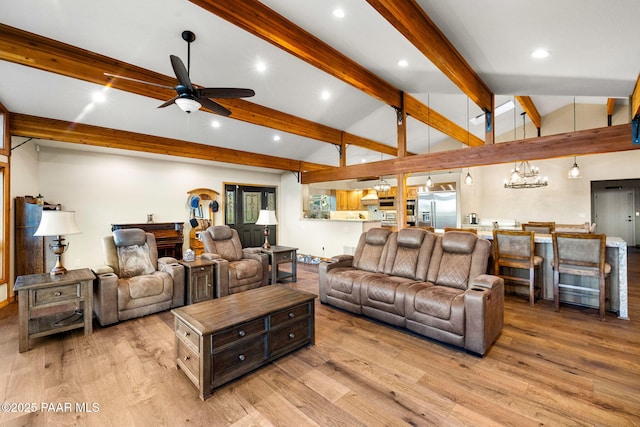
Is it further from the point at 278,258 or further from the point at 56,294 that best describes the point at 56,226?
the point at 278,258

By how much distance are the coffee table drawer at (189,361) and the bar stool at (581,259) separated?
421 cm

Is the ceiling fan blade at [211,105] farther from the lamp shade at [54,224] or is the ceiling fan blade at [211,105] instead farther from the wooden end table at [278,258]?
the wooden end table at [278,258]

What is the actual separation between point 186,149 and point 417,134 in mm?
5715

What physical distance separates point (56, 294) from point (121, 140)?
3.16m

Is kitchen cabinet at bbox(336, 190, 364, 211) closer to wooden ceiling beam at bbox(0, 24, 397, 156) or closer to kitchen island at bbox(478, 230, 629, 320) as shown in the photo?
wooden ceiling beam at bbox(0, 24, 397, 156)

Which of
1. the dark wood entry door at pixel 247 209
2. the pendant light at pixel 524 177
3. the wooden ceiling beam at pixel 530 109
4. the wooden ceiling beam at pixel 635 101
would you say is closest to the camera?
the wooden ceiling beam at pixel 635 101

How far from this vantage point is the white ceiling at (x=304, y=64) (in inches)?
100

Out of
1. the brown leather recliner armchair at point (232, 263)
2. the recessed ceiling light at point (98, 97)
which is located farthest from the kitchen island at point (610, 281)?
the recessed ceiling light at point (98, 97)

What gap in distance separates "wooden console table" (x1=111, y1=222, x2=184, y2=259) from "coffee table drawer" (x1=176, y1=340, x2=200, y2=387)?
13.8 feet

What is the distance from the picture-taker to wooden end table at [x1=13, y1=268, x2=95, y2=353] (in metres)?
2.65

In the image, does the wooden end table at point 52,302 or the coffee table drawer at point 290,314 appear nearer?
the coffee table drawer at point 290,314

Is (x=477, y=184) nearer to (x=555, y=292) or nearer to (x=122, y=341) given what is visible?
(x=555, y=292)

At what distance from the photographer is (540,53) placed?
3.02m

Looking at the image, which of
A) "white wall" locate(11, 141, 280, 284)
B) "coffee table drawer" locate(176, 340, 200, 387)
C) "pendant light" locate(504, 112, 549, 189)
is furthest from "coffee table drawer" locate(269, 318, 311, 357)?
"pendant light" locate(504, 112, 549, 189)
